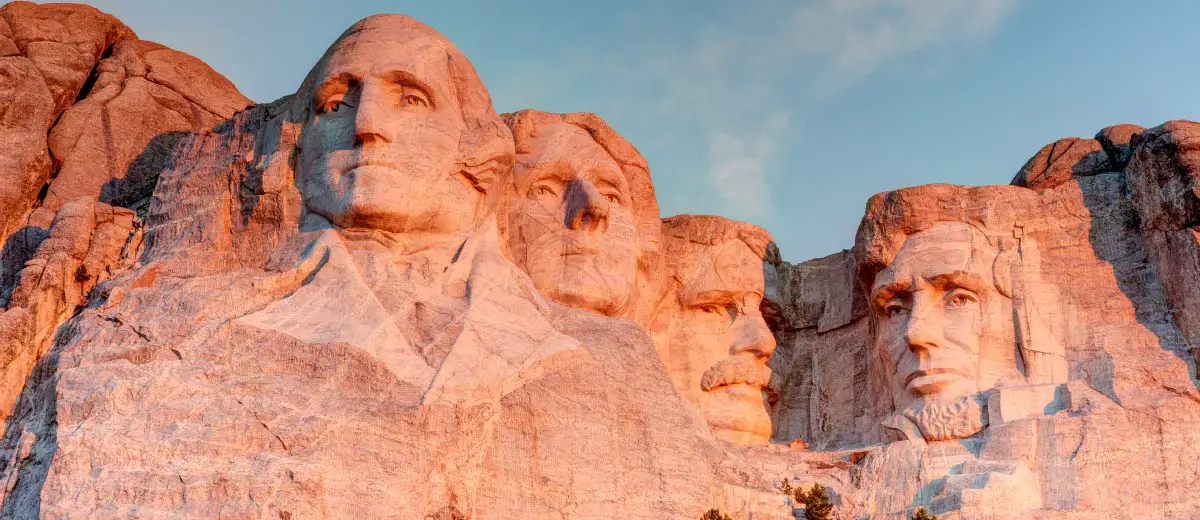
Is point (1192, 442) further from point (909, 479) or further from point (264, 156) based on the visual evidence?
point (264, 156)

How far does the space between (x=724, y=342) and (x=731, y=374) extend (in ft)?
1.74

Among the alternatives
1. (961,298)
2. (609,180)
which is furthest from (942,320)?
(609,180)

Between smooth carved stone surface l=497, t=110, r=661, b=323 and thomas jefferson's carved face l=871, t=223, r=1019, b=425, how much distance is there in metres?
2.70

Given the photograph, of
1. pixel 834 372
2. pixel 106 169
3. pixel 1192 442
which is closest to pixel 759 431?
pixel 834 372

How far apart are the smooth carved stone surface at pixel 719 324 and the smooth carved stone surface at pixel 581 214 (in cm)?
48

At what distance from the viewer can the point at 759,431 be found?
1892cm

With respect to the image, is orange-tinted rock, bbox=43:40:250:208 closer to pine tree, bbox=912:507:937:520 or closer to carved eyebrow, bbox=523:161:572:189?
carved eyebrow, bbox=523:161:572:189

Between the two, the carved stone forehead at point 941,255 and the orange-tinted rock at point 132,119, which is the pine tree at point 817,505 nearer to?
the carved stone forehead at point 941,255

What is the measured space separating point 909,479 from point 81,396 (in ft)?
25.6

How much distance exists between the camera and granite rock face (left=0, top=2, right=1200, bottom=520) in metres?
14.0

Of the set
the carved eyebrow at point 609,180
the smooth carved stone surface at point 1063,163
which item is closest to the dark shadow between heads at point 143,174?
the carved eyebrow at point 609,180

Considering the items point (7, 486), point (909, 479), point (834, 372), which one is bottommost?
point (7, 486)

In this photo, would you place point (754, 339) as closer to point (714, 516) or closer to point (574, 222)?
point (574, 222)

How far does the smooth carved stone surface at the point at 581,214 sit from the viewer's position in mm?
18172
